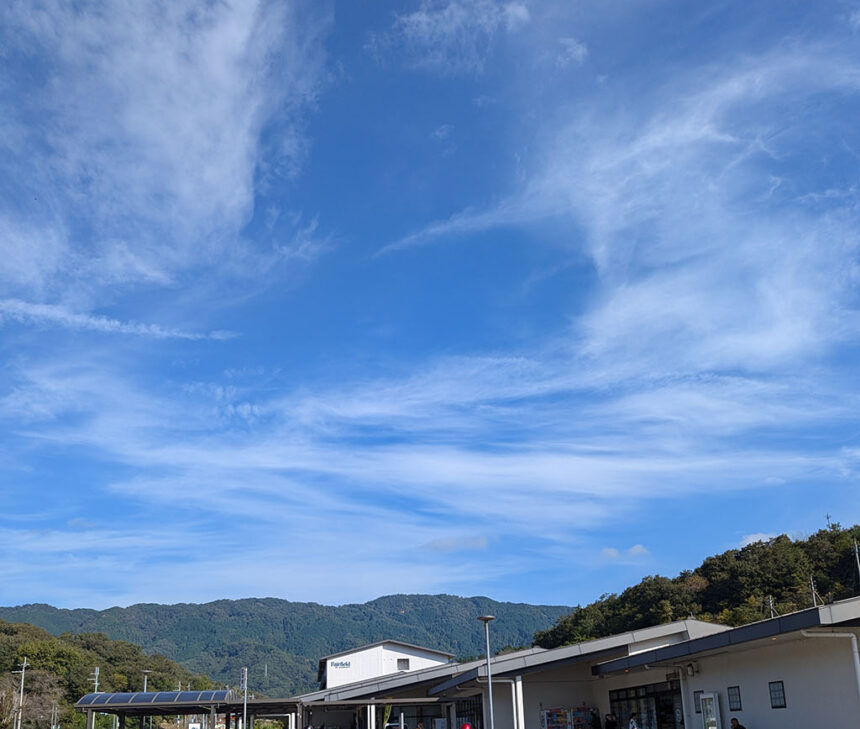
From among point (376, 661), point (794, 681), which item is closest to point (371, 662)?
point (376, 661)

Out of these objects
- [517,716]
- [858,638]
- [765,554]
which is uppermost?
[765,554]

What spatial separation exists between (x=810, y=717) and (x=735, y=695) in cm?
295

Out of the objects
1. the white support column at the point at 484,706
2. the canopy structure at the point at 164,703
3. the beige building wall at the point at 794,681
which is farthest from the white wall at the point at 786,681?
the canopy structure at the point at 164,703

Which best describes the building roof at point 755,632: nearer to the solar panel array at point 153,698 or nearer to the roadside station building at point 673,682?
the roadside station building at point 673,682

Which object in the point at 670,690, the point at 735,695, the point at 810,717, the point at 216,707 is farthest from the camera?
the point at 216,707

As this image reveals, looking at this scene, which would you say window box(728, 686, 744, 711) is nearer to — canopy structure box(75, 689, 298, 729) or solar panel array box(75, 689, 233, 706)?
canopy structure box(75, 689, 298, 729)

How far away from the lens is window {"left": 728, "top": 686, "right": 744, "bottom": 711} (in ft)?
65.7

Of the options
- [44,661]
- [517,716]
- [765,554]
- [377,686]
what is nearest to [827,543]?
[765,554]

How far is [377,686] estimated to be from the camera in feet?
113

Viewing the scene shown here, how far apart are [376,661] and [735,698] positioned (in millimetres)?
35684

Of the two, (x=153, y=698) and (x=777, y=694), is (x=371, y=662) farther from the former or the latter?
(x=777, y=694)

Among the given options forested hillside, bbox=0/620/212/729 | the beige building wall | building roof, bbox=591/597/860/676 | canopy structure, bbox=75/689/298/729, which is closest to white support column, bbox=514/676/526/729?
building roof, bbox=591/597/860/676

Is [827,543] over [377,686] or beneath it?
over

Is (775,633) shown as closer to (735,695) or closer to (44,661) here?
(735,695)
